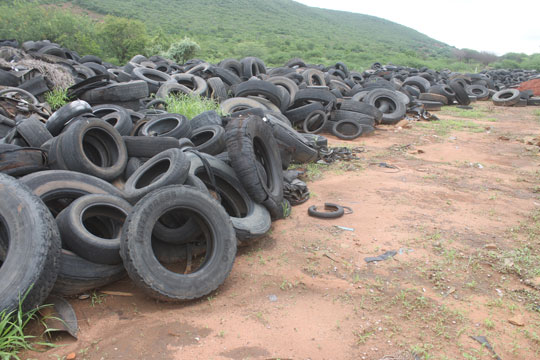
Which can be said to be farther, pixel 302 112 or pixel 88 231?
pixel 302 112

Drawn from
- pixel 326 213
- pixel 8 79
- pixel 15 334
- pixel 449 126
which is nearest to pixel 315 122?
pixel 449 126

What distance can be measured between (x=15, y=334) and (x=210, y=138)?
4.04 metres

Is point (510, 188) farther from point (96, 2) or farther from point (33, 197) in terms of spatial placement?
point (96, 2)

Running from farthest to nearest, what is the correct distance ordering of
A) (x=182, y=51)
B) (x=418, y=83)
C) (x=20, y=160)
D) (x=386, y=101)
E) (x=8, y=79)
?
1. (x=182, y=51)
2. (x=418, y=83)
3. (x=386, y=101)
4. (x=8, y=79)
5. (x=20, y=160)

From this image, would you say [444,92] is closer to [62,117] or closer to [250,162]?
[250,162]

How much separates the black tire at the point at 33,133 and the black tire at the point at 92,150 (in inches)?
19.9

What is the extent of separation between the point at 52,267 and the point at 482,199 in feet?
19.4

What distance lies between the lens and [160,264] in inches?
131

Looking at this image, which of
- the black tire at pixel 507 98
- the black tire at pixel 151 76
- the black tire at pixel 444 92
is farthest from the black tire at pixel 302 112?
the black tire at pixel 507 98

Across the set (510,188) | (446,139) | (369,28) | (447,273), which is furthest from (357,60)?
(369,28)

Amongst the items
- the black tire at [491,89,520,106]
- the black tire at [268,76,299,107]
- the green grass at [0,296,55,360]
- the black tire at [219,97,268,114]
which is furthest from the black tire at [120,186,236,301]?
the black tire at [491,89,520,106]

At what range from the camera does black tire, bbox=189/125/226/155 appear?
18.9 ft

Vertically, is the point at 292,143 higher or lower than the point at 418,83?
lower

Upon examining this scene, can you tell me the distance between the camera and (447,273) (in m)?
3.98
